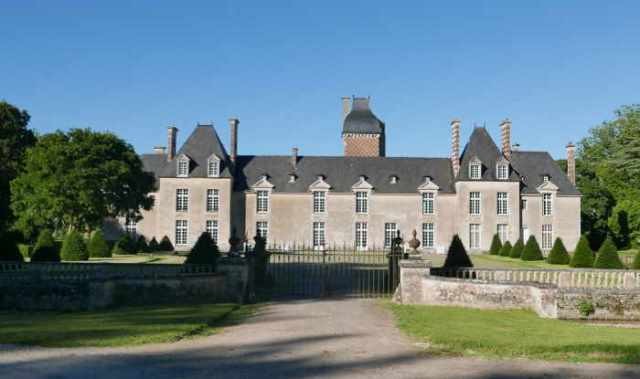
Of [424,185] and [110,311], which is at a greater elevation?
[424,185]

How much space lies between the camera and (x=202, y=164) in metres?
39.6

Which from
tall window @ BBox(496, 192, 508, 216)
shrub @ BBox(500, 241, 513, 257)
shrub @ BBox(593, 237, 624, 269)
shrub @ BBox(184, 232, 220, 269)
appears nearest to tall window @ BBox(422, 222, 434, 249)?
tall window @ BBox(496, 192, 508, 216)

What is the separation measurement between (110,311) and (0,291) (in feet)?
9.42

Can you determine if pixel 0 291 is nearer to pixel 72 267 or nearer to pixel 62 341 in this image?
pixel 72 267

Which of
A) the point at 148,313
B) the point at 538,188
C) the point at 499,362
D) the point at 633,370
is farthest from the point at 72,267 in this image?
the point at 538,188

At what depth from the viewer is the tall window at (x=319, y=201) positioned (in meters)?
40.1

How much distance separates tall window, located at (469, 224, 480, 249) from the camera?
3856cm

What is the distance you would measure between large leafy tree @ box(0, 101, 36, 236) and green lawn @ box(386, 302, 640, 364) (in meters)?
28.1

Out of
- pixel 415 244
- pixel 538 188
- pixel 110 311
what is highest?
pixel 538 188

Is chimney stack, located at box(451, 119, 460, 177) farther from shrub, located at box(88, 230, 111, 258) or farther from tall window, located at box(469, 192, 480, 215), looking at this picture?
shrub, located at box(88, 230, 111, 258)

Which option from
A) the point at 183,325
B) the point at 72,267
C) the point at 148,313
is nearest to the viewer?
the point at 183,325

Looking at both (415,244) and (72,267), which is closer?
(415,244)

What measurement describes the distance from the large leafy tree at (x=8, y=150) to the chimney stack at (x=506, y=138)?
1194 inches

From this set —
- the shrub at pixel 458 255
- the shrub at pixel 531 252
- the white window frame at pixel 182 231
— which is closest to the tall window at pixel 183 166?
the white window frame at pixel 182 231
